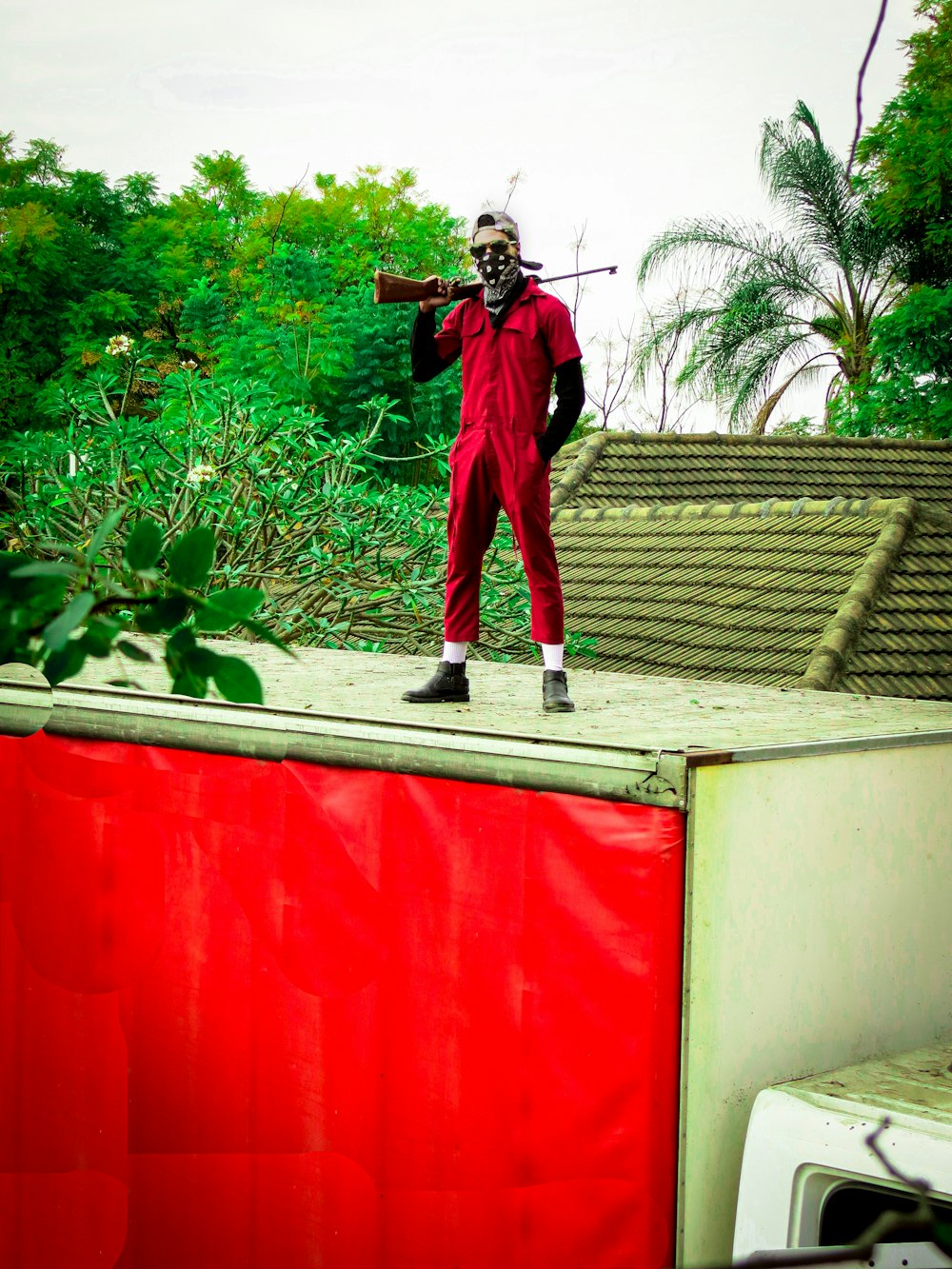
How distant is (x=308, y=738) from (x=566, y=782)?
0.72 meters

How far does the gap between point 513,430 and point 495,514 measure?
32 cm

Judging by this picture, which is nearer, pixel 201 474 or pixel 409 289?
pixel 409 289

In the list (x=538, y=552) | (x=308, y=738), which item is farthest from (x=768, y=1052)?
(x=538, y=552)

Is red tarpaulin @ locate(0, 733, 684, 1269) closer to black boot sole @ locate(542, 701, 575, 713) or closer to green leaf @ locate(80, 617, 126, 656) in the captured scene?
black boot sole @ locate(542, 701, 575, 713)

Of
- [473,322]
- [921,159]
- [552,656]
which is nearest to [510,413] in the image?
[473,322]

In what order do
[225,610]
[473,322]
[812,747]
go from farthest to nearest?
1. [473,322]
2. [812,747]
3. [225,610]

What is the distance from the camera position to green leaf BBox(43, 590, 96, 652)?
2.82 ft

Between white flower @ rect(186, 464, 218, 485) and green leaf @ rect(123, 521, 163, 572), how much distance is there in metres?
5.99

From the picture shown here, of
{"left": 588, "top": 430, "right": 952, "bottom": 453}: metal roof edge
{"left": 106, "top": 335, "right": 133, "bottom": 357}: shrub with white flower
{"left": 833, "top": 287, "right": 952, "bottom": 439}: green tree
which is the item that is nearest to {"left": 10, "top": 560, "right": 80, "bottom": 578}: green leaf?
{"left": 106, "top": 335, "right": 133, "bottom": 357}: shrub with white flower

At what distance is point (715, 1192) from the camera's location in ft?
8.18

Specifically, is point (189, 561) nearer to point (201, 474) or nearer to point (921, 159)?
point (201, 474)

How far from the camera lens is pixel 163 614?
3.28 ft

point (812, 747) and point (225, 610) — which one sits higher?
point (225, 610)

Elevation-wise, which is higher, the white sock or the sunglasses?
the sunglasses
